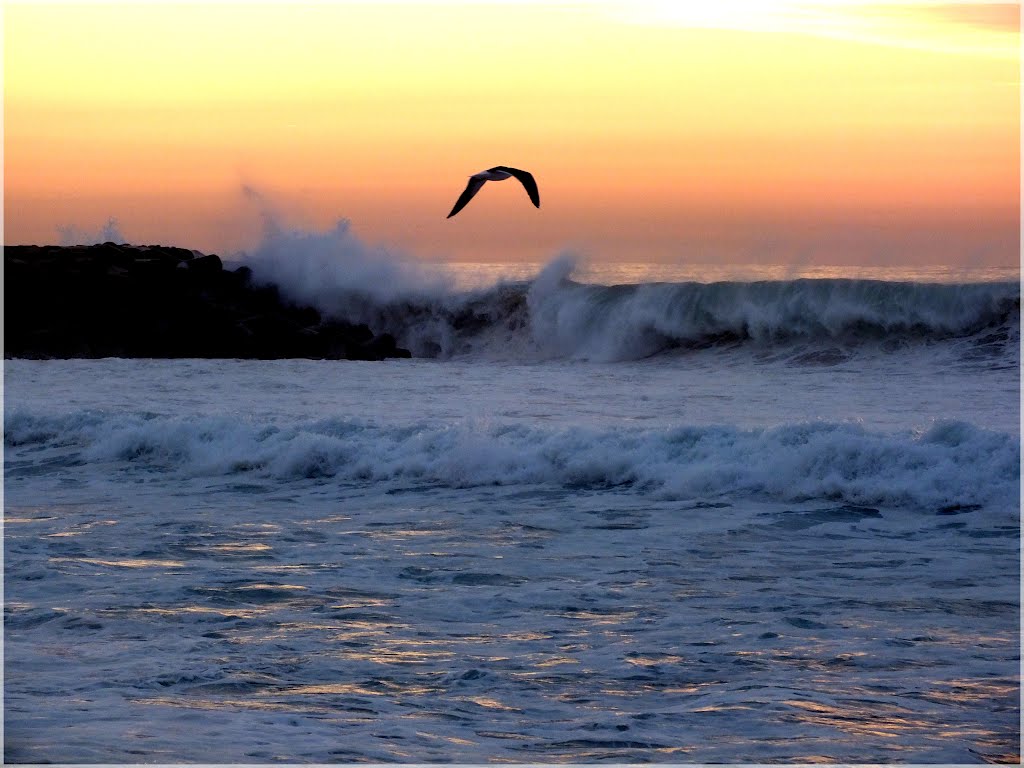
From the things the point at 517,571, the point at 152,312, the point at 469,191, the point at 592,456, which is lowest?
the point at 517,571

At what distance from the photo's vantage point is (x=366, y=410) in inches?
622

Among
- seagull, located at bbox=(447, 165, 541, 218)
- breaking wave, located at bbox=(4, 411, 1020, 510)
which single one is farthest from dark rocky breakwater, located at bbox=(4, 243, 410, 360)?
seagull, located at bbox=(447, 165, 541, 218)

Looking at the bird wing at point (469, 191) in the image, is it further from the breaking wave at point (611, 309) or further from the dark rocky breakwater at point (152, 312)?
the dark rocky breakwater at point (152, 312)

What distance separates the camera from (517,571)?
7.97 metres

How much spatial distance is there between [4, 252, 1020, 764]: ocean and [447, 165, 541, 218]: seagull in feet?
7.22

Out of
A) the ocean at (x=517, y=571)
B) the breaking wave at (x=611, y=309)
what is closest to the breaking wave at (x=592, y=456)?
the ocean at (x=517, y=571)

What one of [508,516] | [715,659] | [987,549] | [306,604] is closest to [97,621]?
[306,604]

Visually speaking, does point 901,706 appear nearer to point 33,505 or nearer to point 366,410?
point 33,505

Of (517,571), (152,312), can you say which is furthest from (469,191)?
(152,312)

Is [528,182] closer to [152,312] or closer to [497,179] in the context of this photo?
[497,179]

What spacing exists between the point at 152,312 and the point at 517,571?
22672 mm

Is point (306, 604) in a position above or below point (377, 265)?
below

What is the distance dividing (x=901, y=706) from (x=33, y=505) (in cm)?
748

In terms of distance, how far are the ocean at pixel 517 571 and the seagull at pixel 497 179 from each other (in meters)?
2.20
